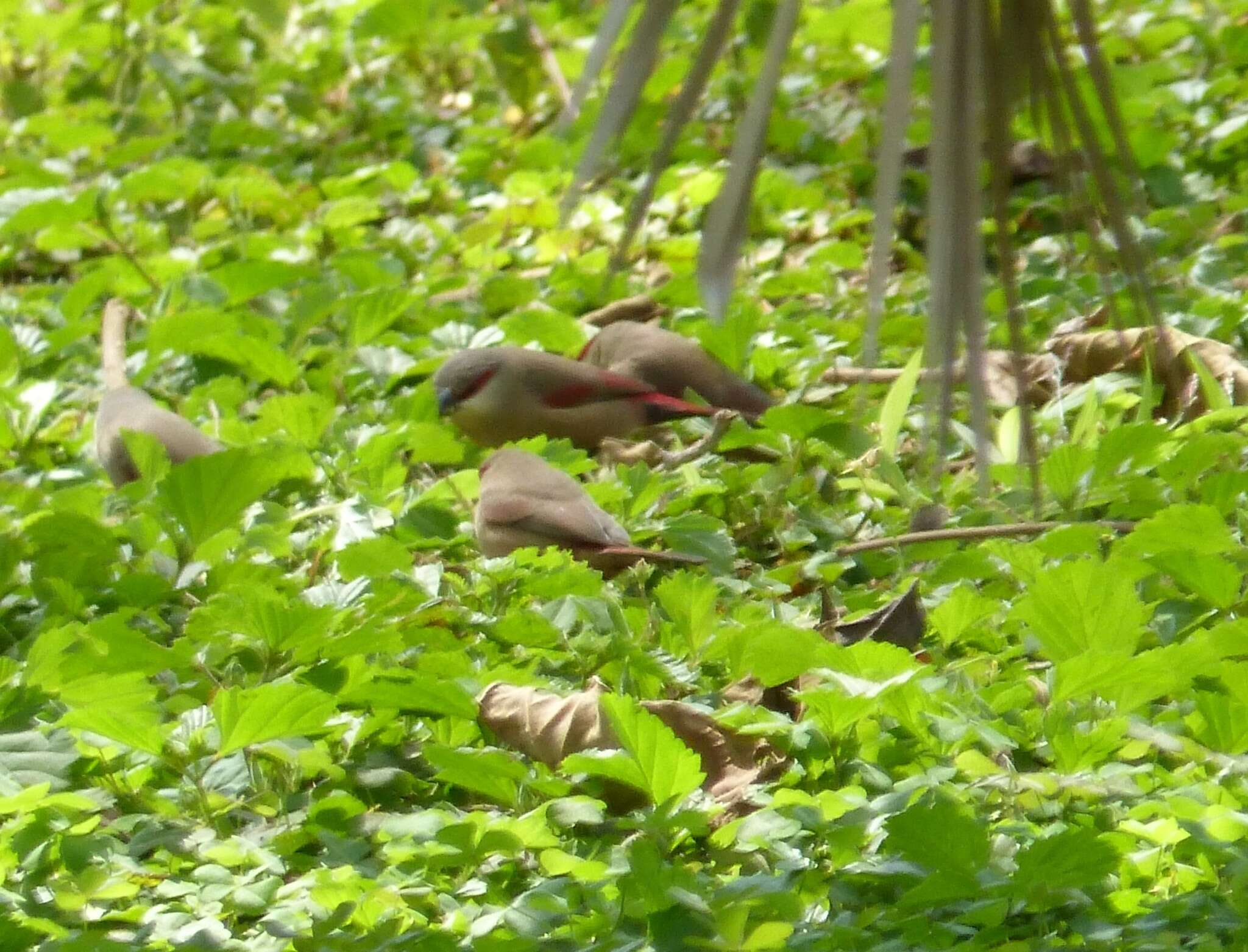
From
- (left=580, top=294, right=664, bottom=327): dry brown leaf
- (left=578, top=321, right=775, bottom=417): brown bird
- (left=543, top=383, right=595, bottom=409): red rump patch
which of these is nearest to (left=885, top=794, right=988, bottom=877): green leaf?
(left=578, top=321, right=775, bottom=417): brown bird

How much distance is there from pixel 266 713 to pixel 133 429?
5.30ft

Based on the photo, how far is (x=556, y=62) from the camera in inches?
226

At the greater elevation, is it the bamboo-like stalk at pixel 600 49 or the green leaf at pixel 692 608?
the bamboo-like stalk at pixel 600 49

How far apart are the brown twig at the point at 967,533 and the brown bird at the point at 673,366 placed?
2.58 ft

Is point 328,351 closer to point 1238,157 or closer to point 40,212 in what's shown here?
point 40,212

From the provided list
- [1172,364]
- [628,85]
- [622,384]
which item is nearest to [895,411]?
[1172,364]

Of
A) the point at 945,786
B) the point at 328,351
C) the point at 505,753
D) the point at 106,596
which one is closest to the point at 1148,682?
the point at 945,786

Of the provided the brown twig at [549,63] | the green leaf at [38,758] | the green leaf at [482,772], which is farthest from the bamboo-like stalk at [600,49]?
the brown twig at [549,63]

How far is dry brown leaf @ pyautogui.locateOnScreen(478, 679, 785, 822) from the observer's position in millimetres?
2326

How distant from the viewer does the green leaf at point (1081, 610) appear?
232cm

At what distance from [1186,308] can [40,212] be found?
10.6ft

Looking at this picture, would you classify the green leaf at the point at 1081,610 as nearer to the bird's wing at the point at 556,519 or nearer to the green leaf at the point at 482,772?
the green leaf at the point at 482,772

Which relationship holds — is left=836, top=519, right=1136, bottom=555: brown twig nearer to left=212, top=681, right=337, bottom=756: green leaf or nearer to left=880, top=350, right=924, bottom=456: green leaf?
left=880, top=350, right=924, bottom=456: green leaf

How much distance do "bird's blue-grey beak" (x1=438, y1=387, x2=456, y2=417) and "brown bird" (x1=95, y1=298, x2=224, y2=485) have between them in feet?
1.62
